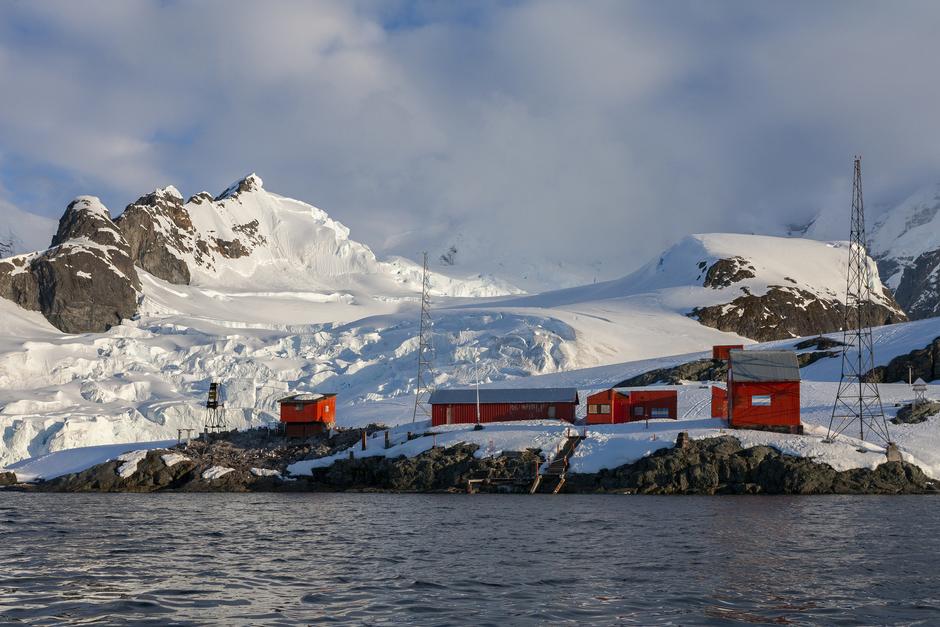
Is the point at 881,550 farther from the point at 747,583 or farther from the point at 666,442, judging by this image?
the point at 666,442

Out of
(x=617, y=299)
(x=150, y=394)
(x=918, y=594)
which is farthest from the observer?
(x=617, y=299)

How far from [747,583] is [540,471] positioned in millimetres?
36214

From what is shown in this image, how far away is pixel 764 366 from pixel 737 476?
37.3 ft

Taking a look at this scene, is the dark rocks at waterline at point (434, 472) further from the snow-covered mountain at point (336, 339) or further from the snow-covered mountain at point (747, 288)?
the snow-covered mountain at point (747, 288)

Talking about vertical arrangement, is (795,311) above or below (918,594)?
above

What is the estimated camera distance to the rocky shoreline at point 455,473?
196 ft

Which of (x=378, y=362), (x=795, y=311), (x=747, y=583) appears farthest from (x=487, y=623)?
(x=795, y=311)

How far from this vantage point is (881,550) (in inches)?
1355

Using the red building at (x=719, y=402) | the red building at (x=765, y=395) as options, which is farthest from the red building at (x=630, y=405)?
the red building at (x=765, y=395)

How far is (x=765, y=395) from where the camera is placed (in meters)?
67.2

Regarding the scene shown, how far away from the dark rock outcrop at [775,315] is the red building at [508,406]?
77.3 m

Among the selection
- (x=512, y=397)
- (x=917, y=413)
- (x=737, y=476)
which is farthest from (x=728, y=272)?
(x=737, y=476)

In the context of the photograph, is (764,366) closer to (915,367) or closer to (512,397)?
(512,397)

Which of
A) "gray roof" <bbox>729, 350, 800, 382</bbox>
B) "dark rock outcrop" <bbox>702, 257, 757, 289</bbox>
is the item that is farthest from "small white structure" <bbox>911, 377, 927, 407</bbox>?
"dark rock outcrop" <bbox>702, 257, 757, 289</bbox>
